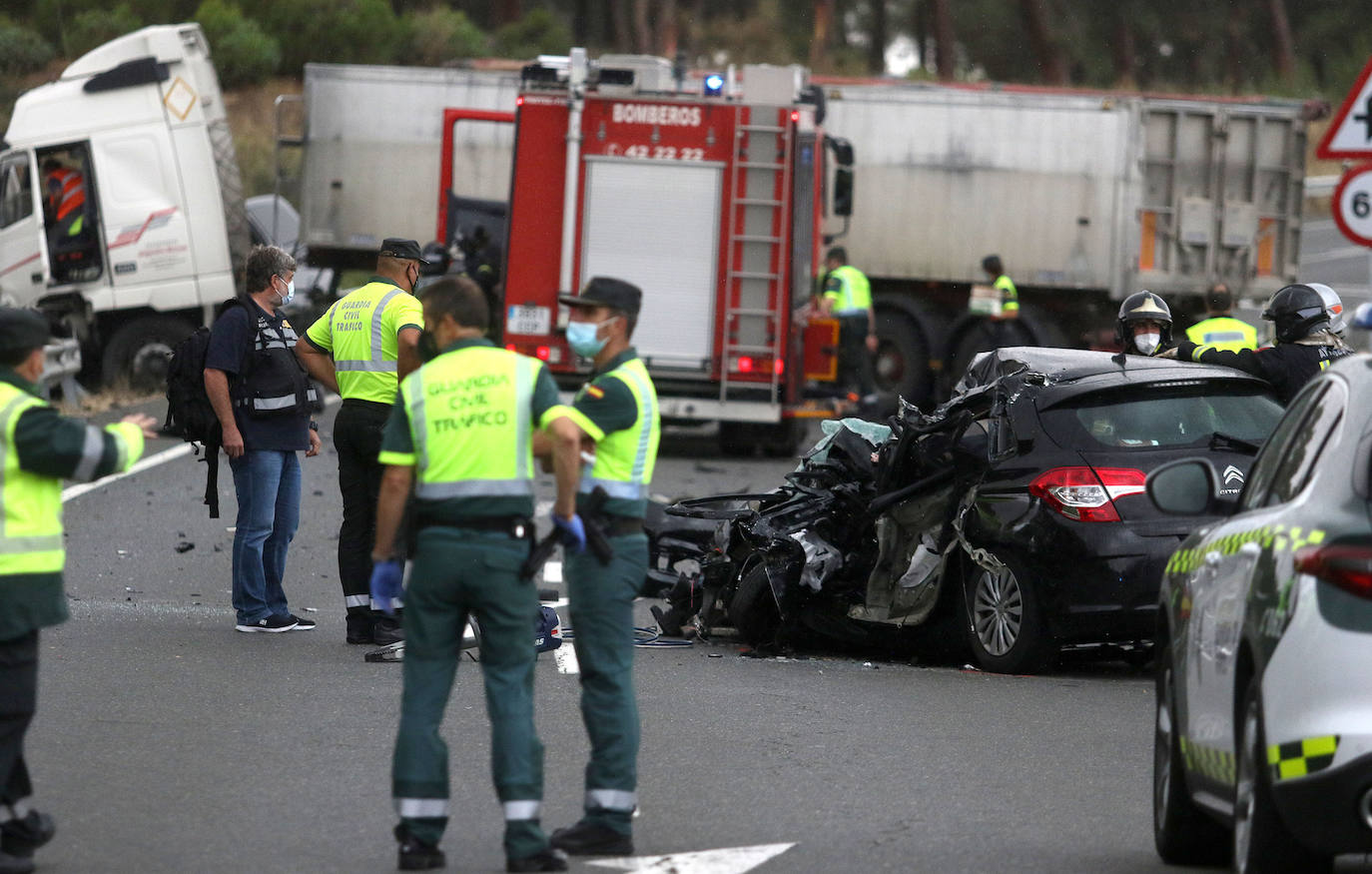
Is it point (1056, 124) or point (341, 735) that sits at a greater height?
point (1056, 124)

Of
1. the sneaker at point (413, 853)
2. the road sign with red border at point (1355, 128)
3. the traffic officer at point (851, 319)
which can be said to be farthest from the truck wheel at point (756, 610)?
the traffic officer at point (851, 319)

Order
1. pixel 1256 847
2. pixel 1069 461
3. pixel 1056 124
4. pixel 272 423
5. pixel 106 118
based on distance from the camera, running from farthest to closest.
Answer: pixel 1056 124 < pixel 106 118 < pixel 272 423 < pixel 1069 461 < pixel 1256 847

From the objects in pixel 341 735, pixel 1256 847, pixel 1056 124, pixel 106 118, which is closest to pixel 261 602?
pixel 341 735

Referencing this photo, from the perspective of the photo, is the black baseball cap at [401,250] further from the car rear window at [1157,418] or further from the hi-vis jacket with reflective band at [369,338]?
the car rear window at [1157,418]

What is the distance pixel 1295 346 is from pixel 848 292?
13.7 m

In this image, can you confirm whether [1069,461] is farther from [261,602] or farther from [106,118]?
[106,118]

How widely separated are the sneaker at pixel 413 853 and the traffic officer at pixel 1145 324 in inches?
248

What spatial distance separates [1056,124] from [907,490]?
53.9ft

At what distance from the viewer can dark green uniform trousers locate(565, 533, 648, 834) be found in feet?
19.6

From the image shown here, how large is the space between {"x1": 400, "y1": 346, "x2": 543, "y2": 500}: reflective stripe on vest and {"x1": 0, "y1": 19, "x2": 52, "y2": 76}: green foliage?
114 ft

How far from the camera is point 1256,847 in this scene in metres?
4.98

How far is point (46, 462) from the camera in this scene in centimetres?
580

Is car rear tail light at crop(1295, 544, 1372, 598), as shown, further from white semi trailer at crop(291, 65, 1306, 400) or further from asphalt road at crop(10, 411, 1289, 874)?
white semi trailer at crop(291, 65, 1306, 400)

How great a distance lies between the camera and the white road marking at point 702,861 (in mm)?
5887
